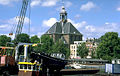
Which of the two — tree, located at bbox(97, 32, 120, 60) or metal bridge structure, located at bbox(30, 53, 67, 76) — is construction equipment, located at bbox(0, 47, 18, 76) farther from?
tree, located at bbox(97, 32, 120, 60)

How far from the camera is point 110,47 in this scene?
107 meters

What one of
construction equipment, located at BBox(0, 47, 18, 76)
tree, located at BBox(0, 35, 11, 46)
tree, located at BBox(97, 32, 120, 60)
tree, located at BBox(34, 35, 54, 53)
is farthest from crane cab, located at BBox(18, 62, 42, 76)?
tree, located at BBox(34, 35, 54, 53)

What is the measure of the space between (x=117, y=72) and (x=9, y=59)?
90.1 feet

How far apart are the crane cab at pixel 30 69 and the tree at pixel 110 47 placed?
224ft

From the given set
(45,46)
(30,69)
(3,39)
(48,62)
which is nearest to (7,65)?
(48,62)

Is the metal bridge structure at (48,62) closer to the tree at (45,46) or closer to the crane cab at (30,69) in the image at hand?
the crane cab at (30,69)

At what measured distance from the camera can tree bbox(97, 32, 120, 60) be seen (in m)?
104

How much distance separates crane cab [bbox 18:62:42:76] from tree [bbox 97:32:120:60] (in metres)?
68.2

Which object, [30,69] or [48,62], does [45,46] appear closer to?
[48,62]

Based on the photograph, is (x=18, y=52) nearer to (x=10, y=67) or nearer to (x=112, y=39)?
(x=10, y=67)

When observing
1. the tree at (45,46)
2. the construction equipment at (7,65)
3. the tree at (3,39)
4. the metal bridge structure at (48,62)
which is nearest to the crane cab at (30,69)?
the metal bridge structure at (48,62)

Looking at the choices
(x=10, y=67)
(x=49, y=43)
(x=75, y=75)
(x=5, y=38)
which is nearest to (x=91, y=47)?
(x=49, y=43)

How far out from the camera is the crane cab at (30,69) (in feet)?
130

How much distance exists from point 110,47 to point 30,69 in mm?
73003
